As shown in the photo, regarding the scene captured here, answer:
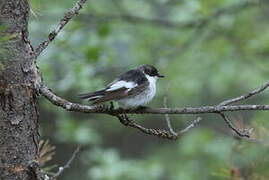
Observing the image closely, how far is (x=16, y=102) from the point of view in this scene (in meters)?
2.48

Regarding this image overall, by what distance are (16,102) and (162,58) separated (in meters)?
4.47

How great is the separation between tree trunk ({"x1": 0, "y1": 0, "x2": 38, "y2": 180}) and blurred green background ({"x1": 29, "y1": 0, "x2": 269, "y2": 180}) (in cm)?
315

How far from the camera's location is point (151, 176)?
6.86 m

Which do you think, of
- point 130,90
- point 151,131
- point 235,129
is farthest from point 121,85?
point 235,129

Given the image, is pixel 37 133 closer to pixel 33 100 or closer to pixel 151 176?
pixel 33 100

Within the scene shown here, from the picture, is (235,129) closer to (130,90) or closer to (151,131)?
(151,131)

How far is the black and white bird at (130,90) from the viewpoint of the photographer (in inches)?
134

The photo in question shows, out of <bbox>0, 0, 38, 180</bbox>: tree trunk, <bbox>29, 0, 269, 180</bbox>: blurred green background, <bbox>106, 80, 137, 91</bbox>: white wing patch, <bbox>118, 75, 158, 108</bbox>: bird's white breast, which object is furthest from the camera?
<bbox>29, 0, 269, 180</bbox>: blurred green background

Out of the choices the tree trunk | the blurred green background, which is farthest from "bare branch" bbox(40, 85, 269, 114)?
the blurred green background

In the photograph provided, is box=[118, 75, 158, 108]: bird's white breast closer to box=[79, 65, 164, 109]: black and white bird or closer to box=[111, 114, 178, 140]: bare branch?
box=[79, 65, 164, 109]: black and white bird

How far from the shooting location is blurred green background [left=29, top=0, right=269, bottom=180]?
621cm

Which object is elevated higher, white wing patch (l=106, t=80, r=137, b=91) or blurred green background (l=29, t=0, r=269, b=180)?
white wing patch (l=106, t=80, r=137, b=91)

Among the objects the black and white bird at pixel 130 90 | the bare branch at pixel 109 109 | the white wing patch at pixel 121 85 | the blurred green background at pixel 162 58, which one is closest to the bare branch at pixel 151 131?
Answer: the bare branch at pixel 109 109

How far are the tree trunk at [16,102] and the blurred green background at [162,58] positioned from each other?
124 inches
